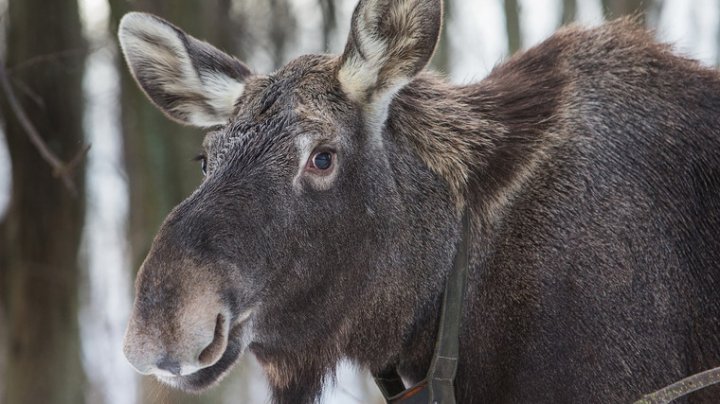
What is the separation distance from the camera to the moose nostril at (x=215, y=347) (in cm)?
373

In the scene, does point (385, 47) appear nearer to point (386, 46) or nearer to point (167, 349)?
point (386, 46)

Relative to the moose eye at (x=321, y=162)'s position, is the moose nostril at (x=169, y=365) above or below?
below

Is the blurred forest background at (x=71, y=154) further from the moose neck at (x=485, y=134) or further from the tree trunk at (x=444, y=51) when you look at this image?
the moose neck at (x=485, y=134)

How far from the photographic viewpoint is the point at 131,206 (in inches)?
380

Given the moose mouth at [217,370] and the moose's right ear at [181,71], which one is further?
the moose's right ear at [181,71]

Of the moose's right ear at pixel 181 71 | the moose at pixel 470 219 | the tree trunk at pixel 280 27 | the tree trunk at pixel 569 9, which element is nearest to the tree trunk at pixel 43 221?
the tree trunk at pixel 280 27

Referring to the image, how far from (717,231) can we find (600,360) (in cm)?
76

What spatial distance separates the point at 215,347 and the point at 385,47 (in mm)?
1486

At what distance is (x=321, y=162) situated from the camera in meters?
4.24

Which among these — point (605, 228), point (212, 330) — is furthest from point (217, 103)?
point (605, 228)

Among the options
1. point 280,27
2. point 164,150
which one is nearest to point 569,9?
point 280,27

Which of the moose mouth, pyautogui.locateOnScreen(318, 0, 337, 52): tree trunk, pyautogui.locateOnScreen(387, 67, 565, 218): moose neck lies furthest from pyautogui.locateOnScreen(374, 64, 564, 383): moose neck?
pyautogui.locateOnScreen(318, 0, 337, 52): tree trunk

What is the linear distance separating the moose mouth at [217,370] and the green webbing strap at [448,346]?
0.82 meters

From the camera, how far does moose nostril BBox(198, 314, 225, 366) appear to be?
147 inches
